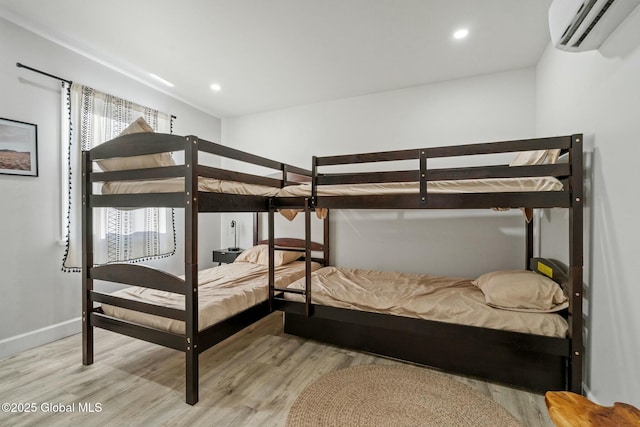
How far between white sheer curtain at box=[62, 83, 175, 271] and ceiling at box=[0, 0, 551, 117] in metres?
0.41

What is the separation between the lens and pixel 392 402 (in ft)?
5.82

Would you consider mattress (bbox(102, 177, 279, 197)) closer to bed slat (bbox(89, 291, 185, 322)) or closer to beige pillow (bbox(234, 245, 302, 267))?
bed slat (bbox(89, 291, 185, 322))

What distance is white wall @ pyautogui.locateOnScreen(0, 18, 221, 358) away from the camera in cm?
230

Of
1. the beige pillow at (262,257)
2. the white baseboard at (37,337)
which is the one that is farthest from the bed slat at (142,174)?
the beige pillow at (262,257)

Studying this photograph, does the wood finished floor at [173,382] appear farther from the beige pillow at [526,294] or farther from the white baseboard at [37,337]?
the beige pillow at [526,294]

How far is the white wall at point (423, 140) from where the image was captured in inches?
116

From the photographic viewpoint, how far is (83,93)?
8.93ft

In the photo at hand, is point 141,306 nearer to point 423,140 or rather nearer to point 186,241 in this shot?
point 186,241

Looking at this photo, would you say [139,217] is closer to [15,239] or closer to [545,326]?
[15,239]

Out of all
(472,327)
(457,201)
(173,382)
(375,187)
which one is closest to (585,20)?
(457,201)

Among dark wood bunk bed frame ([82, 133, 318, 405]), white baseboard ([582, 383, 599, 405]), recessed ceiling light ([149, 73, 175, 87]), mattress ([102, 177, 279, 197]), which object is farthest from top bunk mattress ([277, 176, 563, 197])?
recessed ceiling light ([149, 73, 175, 87])

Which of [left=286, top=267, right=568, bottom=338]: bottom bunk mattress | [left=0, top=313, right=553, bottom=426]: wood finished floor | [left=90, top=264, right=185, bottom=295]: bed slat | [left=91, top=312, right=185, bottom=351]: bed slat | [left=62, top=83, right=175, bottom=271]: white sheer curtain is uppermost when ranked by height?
[left=62, top=83, right=175, bottom=271]: white sheer curtain

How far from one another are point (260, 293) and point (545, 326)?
202 cm

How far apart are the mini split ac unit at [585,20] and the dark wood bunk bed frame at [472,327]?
51cm
